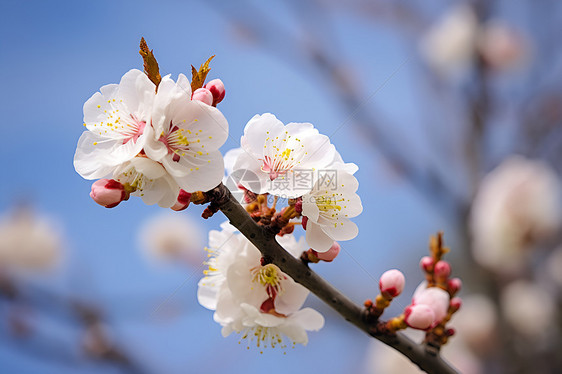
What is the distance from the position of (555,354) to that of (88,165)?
2.29 meters

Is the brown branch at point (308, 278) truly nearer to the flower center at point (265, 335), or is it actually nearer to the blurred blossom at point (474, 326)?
the flower center at point (265, 335)

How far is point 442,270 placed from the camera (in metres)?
0.96

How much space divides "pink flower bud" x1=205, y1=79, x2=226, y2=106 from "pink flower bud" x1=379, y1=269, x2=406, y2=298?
419 mm

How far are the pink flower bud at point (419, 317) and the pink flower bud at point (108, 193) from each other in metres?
0.53

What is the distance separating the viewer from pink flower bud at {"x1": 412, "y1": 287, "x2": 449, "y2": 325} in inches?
34.7

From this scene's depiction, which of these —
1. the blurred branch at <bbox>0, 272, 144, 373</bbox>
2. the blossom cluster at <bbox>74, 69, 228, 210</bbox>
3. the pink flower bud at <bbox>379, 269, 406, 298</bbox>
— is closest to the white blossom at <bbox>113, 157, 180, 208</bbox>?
the blossom cluster at <bbox>74, 69, 228, 210</bbox>

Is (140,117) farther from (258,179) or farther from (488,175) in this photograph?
(488,175)

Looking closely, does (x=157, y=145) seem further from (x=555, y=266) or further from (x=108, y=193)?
(x=555, y=266)

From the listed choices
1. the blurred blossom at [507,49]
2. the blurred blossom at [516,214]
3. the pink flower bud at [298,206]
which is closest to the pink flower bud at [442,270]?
the pink flower bud at [298,206]

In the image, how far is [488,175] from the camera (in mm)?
2549

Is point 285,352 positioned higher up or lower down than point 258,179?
lower down

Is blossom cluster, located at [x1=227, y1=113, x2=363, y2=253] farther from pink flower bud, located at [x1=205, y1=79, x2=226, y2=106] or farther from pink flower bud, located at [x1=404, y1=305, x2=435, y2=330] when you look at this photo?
pink flower bud, located at [x1=404, y1=305, x2=435, y2=330]

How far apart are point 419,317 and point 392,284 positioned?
0.28 ft

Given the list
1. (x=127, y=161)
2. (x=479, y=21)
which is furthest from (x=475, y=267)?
(x=127, y=161)
